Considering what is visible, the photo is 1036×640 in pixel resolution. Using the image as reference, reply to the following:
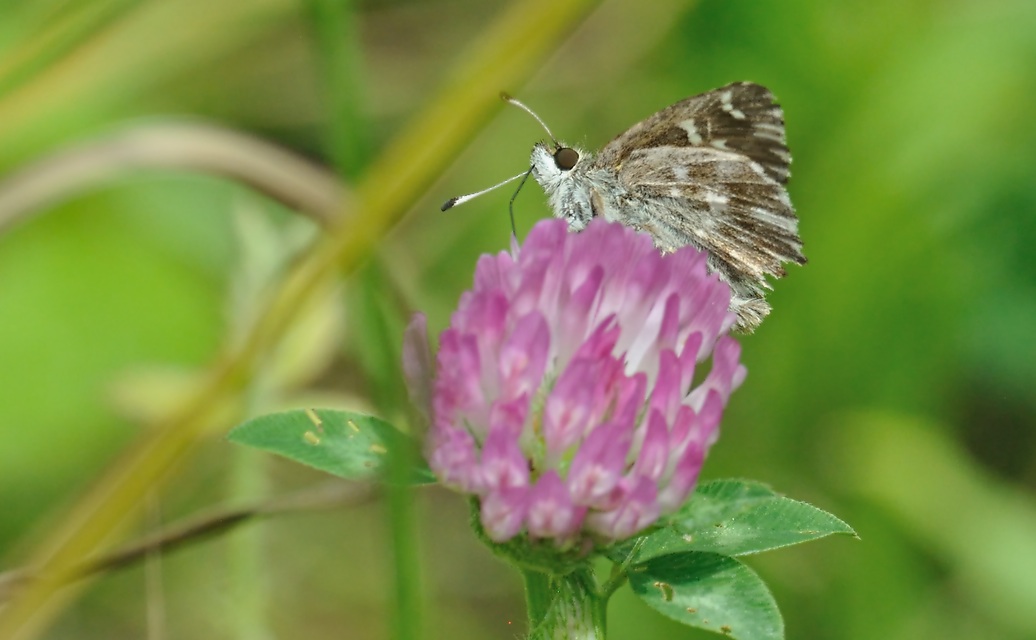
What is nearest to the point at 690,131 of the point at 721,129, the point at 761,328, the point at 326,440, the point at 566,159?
the point at 721,129

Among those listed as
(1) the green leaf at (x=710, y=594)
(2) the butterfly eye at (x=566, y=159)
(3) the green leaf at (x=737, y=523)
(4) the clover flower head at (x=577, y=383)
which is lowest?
(1) the green leaf at (x=710, y=594)

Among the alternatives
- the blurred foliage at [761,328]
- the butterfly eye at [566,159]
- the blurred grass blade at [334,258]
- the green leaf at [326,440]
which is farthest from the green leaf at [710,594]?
the blurred foliage at [761,328]

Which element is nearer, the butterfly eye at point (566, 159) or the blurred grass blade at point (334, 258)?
the blurred grass blade at point (334, 258)

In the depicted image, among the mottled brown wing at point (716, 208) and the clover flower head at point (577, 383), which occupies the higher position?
the mottled brown wing at point (716, 208)

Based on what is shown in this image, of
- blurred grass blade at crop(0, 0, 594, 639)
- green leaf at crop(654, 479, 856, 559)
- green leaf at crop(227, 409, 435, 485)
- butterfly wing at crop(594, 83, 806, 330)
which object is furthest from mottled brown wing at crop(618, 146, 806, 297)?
green leaf at crop(227, 409, 435, 485)

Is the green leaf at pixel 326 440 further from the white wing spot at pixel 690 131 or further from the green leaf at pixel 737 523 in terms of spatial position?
the white wing spot at pixel 690 131

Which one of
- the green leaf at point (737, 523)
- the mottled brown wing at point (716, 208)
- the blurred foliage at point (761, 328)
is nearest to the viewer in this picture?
the green leaf at point (737, 523)

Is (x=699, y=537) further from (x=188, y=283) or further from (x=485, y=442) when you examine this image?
(x=188, y=283)

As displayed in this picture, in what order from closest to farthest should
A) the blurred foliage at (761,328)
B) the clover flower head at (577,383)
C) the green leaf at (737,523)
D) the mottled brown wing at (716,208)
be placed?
the clover flower head at (577,383)
the green leaf at (737,523)
the mottled brown wing at (716,208)
the blurred foliage at (761,328)
